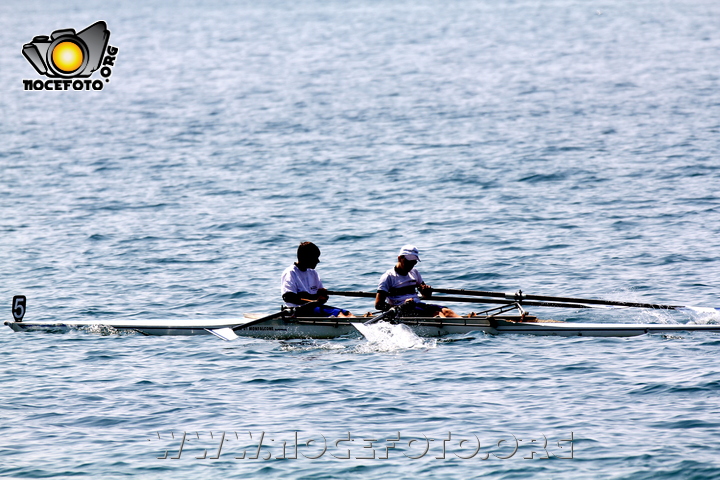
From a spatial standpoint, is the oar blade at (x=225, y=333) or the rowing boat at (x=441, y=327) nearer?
the rowing boat at (x=441, y=327)

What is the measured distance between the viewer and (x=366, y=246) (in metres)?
27.9

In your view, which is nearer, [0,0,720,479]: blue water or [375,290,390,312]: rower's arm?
[0,0,720,479]: blue water

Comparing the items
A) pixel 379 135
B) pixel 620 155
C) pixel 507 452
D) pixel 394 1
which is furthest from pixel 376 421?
pixel 394 1

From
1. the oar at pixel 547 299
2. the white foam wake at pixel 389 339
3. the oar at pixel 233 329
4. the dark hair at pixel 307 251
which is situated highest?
the dark hair at pixel 307 251

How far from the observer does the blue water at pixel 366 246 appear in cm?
1480

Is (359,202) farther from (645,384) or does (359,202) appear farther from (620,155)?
(645,384)

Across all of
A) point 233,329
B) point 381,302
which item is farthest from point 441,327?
point 233,329

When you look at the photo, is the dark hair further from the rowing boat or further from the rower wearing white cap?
the rower wearing white cap

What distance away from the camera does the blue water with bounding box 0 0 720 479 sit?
14.8 metres

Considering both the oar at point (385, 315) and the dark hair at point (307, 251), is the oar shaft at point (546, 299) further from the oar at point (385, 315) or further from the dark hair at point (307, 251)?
the dark hair at point (307, 251)

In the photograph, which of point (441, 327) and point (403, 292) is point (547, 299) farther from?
point (403, 292)

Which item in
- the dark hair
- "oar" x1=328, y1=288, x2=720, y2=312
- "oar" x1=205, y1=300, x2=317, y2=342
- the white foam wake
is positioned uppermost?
the dark hair

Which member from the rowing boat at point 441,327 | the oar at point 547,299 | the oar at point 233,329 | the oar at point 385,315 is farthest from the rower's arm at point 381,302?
the oar at point 233,329

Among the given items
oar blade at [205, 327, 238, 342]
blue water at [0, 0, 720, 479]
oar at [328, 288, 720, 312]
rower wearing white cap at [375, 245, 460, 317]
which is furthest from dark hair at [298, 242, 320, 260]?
oar at [328, 288, 720, 312]
